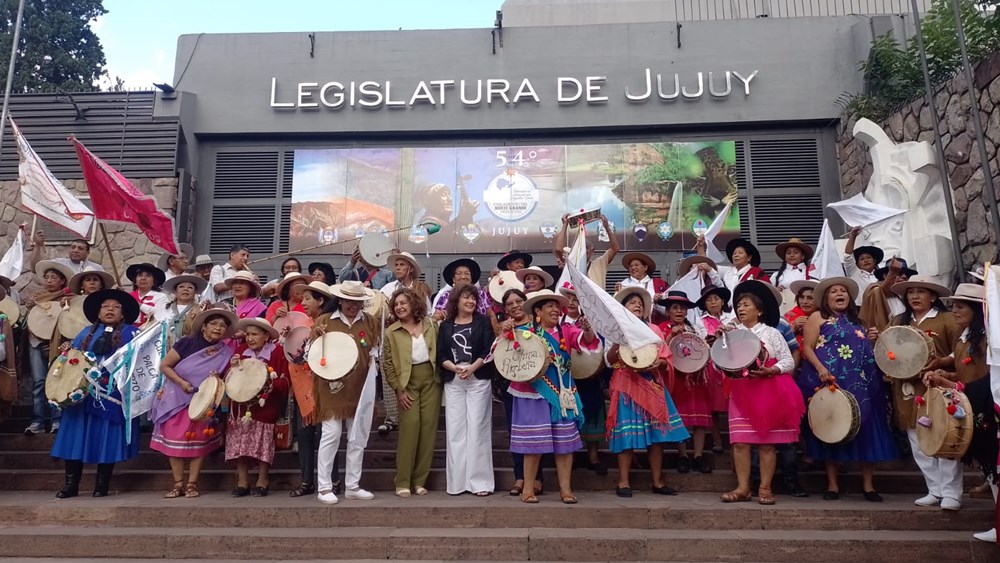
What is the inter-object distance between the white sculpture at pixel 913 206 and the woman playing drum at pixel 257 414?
740 cm

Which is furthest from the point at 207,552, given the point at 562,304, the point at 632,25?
the point at 632,25

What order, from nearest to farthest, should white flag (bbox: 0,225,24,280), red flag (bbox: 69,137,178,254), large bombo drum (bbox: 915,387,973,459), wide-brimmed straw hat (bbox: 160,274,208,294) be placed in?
large bombo drum (bbox: 915,387,973,459) → wide-brimmed straw hat (bbox: 160,274,208,294) → white flag (bbox: 0,225,24,280) → red flag (bbox: 69,137,178,254)

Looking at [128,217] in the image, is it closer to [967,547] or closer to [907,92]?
[967,547]

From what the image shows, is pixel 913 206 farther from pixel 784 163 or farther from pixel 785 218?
pixel 784 163

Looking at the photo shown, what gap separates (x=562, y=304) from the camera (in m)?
6.45

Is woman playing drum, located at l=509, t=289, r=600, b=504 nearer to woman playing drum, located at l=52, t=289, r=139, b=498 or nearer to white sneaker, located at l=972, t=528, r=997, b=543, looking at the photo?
white sneaker, located at l=972, t=528, r=997, b=543

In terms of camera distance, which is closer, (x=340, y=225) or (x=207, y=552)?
(x=207, y=552)

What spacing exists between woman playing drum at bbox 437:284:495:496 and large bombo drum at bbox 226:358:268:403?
5.01 feet

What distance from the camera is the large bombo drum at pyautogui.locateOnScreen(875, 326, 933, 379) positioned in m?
5.62

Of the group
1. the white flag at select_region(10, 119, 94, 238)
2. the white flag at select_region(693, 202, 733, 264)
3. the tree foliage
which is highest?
the tree foliage

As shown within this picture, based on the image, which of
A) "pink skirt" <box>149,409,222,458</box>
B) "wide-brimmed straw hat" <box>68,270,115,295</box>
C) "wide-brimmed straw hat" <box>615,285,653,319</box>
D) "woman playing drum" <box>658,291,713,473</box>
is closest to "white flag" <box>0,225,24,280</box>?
"wide-brimmed straw hat" <box>68,270,115,295</box>

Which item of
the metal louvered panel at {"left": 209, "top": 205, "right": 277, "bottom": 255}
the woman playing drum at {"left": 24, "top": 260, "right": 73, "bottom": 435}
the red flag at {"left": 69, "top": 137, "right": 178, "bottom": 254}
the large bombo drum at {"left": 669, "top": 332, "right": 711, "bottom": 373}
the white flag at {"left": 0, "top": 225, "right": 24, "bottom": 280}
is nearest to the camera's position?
the large bombo drum at {"left": 669, "top": 332, "right": 711, "bottom": 373}

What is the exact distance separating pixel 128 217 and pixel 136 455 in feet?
12.7

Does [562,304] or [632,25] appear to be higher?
[632,25]
